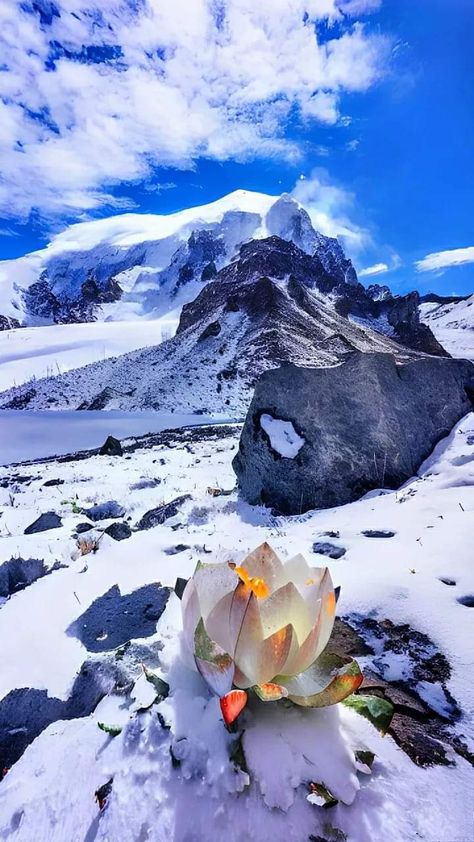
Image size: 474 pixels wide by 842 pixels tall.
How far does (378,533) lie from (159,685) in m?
1.98

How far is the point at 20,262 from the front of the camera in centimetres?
16638

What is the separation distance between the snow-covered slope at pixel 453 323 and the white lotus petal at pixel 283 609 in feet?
156

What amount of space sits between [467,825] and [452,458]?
12.9 feet

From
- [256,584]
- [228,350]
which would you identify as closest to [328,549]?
[256,584]

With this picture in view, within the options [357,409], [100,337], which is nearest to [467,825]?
[357,409]

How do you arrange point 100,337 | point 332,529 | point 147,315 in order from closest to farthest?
point 332,529
point 100,337
point 147,315

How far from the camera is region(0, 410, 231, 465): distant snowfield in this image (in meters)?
12.3

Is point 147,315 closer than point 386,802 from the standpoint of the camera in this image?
No

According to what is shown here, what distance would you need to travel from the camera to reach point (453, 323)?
7819 centimetres

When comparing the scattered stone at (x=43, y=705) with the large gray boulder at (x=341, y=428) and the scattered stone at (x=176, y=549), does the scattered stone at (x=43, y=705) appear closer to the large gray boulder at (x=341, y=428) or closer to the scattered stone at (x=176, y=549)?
the scattered stone at (x=176, y=549)

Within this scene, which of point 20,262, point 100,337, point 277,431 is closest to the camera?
point 277,431

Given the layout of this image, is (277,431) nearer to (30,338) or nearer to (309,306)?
(309,306)

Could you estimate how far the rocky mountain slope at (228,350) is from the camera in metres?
27.6

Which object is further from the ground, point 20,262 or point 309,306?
point 20,262
